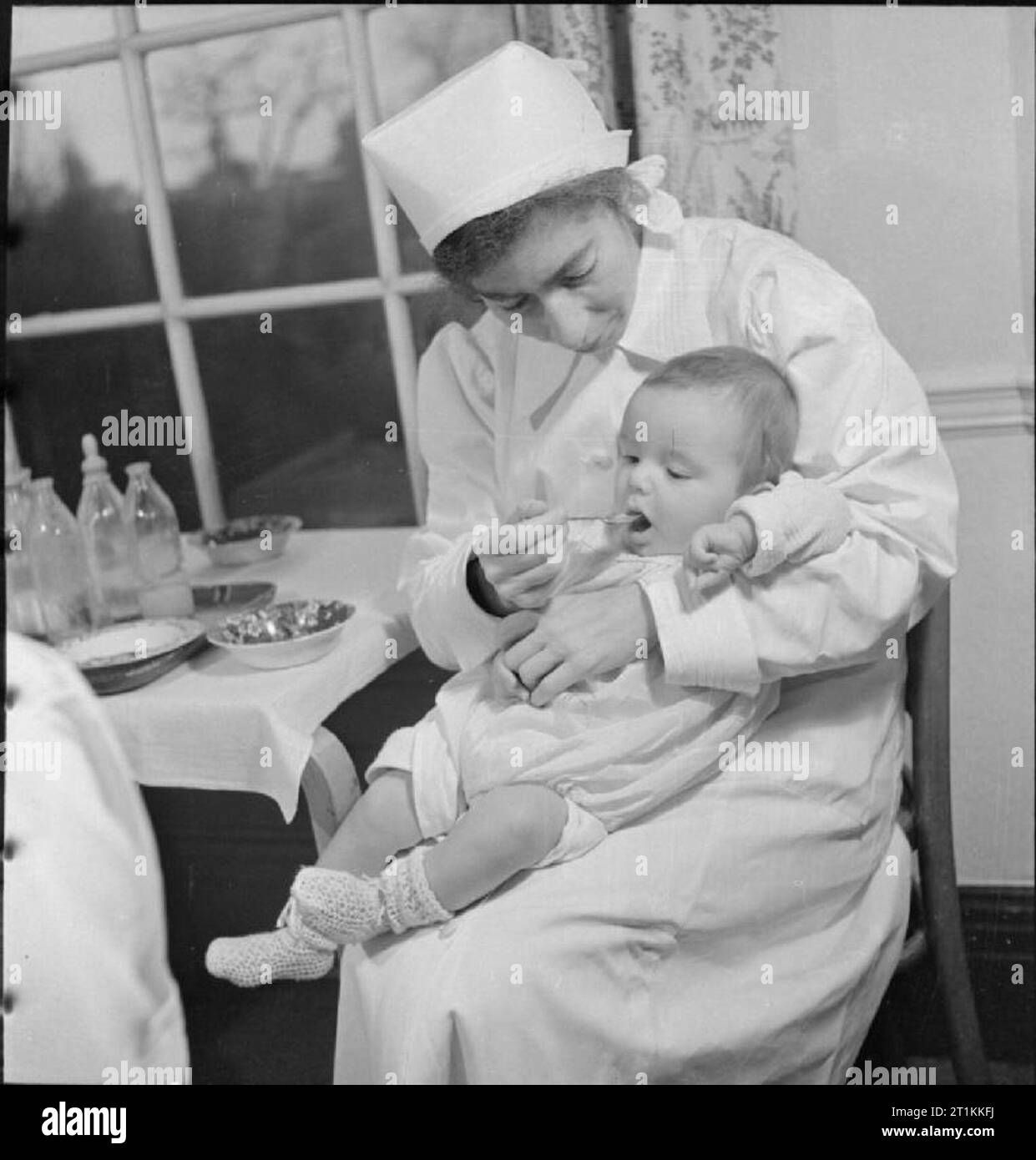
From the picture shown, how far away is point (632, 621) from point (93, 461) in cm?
57

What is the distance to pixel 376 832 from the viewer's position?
1097mm

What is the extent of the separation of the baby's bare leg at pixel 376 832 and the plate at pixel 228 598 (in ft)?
0.80

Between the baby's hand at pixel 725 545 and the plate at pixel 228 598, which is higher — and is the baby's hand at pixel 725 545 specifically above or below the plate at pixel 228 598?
above

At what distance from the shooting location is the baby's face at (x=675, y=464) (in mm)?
1071

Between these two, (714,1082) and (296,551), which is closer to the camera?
(714,1082)

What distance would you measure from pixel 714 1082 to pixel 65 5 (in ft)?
4.03

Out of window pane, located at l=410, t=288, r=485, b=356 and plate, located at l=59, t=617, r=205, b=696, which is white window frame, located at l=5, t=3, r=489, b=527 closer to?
window pane, located at l=410, t=288, r=485, b=356

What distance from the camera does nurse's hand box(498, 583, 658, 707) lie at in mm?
1093

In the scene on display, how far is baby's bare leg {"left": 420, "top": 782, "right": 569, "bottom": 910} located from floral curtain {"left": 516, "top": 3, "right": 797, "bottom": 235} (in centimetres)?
61

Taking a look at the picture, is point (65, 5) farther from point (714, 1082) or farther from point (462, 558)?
point (714, 1082)

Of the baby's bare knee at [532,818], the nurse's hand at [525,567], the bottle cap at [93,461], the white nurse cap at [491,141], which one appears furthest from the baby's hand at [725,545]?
the bottle cap at [93,461]

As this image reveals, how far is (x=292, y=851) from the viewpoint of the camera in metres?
1.11

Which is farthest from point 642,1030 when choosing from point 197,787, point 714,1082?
point 197,787

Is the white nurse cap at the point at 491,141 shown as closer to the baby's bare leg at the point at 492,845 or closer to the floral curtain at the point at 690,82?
the floral curtain at the point at 690,82
